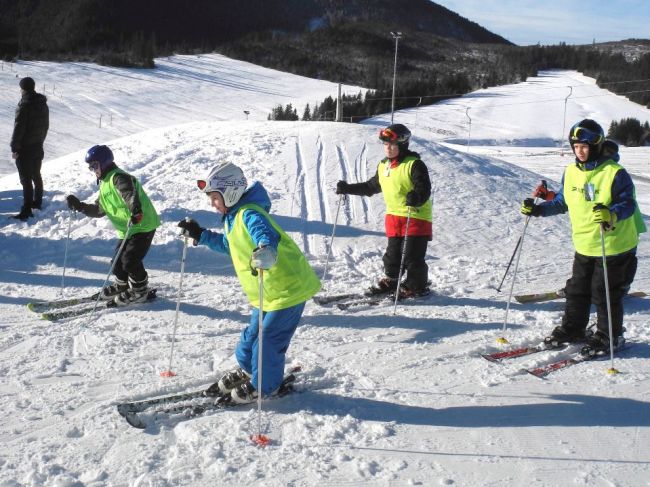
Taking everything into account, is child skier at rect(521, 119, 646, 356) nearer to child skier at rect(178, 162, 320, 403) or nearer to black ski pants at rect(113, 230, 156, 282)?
child skier at rect(178, 162, 320, 403)

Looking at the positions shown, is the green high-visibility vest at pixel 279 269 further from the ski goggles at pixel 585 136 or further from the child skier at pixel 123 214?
the ski goggles at pixel 585 136

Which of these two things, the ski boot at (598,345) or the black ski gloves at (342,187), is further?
the black ski gloves at (342,187)

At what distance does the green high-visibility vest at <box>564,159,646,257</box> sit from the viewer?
459 cm

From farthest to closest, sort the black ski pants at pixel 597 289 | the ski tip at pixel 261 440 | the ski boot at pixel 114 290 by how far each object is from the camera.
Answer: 1. the ski boot at pixel 114 290
2. the black ski pants at pixel 597 289
3. the ski tip at pixel 261 440

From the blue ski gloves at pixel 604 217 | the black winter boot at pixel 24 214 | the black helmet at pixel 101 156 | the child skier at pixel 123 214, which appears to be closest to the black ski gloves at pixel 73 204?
the child skier at pixel 123 214

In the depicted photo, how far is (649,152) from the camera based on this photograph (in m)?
24.9

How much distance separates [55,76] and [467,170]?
3324 centimetres

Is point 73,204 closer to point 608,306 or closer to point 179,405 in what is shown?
Result: point 179,405

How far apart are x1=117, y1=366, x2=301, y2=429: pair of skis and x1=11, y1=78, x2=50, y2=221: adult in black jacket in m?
5.79

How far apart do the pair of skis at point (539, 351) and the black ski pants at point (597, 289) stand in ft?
0.82

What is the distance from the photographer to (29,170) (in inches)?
344

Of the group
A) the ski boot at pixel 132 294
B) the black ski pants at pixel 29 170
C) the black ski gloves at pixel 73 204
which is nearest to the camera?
the black ski gloves at pixel 73 204

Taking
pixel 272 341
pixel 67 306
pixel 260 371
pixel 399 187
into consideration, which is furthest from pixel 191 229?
pixel 67 306

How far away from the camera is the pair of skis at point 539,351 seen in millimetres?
4609
